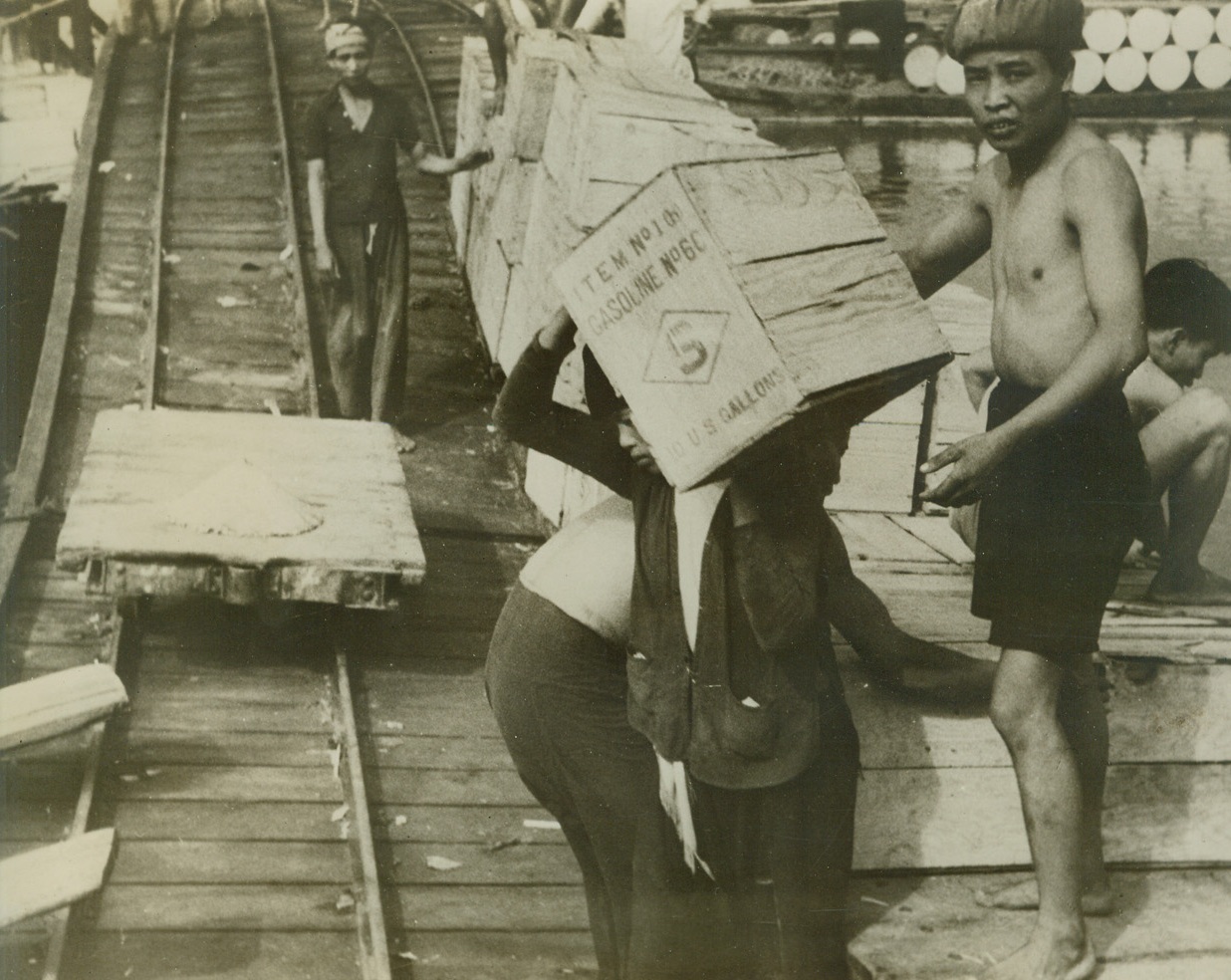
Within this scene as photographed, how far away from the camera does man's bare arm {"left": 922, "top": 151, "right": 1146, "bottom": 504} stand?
2609mm

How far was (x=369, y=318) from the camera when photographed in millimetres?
7652

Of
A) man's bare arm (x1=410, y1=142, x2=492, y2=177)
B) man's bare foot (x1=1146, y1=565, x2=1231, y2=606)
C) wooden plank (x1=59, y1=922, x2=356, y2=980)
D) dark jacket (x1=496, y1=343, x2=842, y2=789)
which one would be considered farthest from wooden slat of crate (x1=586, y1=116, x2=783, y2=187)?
wooden plank (x1=59, y1=922, x2=356, y2=980)

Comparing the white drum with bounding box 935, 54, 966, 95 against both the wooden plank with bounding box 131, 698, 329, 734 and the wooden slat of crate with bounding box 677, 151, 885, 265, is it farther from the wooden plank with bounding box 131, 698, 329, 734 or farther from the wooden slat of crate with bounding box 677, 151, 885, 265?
the wooden slat of crate with bounding box 677, 151, 885, 265

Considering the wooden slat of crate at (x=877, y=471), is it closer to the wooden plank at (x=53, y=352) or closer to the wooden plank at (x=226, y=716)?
the wooden plank at (x=226, y=716)

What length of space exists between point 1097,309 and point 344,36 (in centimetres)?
532

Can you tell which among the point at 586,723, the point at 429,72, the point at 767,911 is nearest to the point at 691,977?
the point at 767,911

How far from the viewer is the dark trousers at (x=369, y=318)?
7.61m

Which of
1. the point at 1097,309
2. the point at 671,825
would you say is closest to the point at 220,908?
the point at 671,825

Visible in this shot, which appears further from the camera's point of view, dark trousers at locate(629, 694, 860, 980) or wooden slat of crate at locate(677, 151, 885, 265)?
dark trousers at locate(629, 694, 860, 980)

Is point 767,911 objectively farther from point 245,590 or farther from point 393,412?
point 393,412

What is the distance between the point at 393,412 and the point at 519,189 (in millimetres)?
1392

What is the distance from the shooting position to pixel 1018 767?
2.93 m

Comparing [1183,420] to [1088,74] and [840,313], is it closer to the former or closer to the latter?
[1088,74]

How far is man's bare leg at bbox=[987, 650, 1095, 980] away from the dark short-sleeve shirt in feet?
17.1
